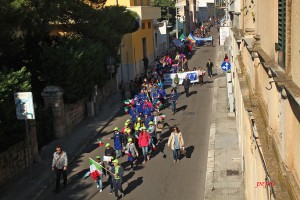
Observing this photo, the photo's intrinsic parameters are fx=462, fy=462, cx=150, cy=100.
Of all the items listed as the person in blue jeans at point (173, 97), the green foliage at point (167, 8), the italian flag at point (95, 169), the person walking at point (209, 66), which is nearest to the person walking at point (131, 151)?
the italian flag at point (95, 169)

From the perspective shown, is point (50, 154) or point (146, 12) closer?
point (50, 154)

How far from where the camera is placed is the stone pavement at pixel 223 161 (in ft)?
47.6

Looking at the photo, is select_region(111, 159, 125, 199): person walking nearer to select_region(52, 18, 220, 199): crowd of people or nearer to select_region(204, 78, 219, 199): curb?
select_region(52, 18, 220, 199): crowd of people

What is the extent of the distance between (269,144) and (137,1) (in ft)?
126

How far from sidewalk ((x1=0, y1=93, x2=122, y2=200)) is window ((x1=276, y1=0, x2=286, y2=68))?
10752 mm

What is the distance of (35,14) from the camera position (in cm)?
2181

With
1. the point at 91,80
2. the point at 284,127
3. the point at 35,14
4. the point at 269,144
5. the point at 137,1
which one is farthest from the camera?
the point at 137,1

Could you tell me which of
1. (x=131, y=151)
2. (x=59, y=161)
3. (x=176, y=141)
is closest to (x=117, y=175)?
(x=59, y=161)

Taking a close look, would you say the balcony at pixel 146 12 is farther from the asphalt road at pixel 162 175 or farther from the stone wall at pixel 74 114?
the asphalt road at pixel 162 175

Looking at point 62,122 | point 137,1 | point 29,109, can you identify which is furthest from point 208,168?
point 137,1

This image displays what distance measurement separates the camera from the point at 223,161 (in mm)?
17547

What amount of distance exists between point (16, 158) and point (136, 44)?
86.8 feet

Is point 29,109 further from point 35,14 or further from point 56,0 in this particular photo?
point 56,0

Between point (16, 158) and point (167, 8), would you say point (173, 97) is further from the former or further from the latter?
point (167, 8)
